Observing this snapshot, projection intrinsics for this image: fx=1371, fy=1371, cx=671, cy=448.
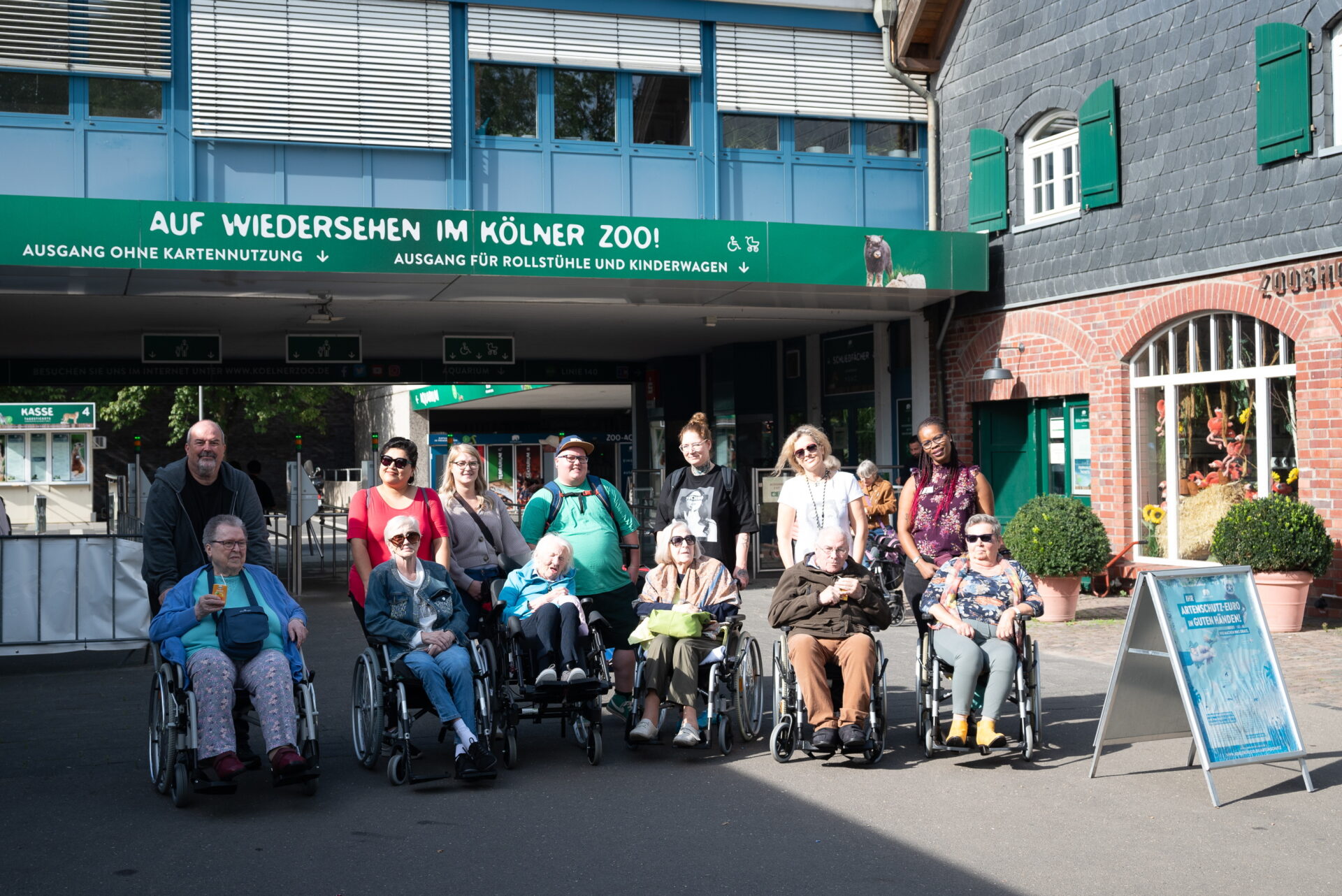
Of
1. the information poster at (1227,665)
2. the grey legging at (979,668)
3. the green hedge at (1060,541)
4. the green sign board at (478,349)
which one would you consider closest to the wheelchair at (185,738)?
the grey legging at (979,668)

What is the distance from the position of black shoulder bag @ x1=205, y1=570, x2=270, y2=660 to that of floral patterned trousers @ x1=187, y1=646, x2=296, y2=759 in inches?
1.4

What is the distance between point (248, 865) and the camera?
507 cm

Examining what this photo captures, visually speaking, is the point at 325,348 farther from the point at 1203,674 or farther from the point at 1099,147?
the point at 1203,674

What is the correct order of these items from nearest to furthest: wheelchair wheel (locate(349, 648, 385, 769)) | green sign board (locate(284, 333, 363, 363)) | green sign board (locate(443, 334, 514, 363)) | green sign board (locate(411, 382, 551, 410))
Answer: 1. wheelchair wheel (locate(349, 648, 385, 769))
2. green sign board (locate(284, 333, 363, 363))
3. green sign board (locate(443, 334, 514, 363))
4. green sign board (locate(411, 382, 551, 410))

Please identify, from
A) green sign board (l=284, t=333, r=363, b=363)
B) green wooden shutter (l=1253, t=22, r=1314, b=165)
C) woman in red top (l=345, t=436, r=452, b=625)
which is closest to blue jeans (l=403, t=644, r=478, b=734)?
woman in red top (l=345, t=436, r=452, b=625)

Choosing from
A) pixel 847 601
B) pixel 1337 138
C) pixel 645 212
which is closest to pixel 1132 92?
pixel 1337 138

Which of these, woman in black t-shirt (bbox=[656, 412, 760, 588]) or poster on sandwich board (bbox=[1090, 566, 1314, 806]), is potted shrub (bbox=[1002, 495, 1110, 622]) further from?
poster on sandwich board (bbox=[1090, 566, 1314, 806])

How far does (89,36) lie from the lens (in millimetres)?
15062

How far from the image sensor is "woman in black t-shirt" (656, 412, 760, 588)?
7.86 m

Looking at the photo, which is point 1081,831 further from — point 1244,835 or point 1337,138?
point 1337,138

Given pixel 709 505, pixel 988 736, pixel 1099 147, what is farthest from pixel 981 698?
pixel 1099 147

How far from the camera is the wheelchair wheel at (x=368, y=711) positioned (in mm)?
6484

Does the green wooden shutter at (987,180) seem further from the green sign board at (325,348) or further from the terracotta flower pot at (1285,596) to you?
the green sign board at (325,348)

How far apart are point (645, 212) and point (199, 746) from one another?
11818mm
